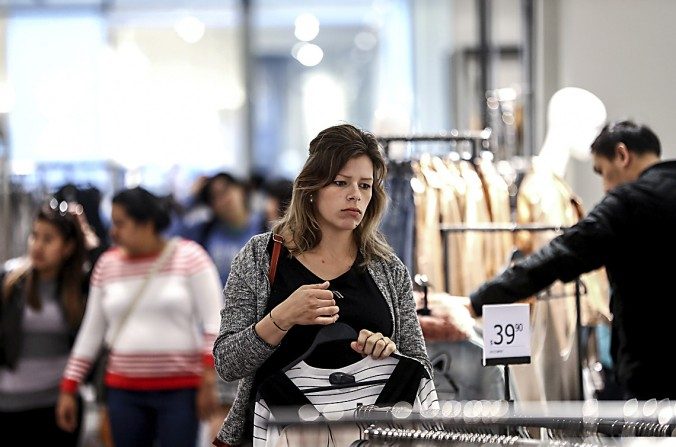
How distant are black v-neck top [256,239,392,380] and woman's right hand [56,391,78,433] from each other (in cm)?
252

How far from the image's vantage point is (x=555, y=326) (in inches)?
179

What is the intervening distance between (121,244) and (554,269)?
2322mm

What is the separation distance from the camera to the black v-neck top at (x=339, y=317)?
309cm

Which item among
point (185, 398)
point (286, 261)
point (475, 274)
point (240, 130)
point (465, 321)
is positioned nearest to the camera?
point (286, 261)

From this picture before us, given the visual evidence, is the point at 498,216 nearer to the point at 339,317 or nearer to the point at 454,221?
the point at 454,221

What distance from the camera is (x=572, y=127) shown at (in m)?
5.64

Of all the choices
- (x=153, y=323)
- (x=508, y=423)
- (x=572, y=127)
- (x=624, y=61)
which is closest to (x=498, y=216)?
(x=572, y=127)

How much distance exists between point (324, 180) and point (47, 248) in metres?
2.94

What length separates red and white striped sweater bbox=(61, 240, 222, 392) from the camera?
5445 mm

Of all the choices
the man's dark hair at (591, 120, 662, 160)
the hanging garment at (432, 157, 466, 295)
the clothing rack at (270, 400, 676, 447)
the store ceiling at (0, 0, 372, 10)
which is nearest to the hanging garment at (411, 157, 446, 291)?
the hanging garment at (432, 157, 466, 295)

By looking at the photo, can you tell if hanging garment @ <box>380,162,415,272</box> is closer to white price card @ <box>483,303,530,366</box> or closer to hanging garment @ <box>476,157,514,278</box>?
hanging garment @ <box>476,157,514,278</box>

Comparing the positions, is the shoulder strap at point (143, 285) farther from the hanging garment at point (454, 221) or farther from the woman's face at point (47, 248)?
the hanging garment at point (454, 221)

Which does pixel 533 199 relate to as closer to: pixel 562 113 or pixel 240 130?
pixel 562 113

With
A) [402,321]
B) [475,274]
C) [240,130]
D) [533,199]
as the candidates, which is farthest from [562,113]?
[240,130]
